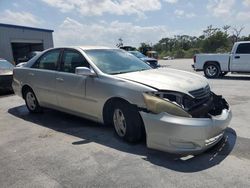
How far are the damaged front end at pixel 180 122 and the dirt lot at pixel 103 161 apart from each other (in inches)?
9.4

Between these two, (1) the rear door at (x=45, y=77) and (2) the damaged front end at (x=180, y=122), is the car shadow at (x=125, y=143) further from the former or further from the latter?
(1) the rear door at (x=45, y=77)

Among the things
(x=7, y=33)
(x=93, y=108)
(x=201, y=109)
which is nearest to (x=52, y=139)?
(x=93, y=108)

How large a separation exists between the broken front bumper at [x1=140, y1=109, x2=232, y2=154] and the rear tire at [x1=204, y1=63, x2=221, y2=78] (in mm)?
10542

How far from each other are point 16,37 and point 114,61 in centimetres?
2470

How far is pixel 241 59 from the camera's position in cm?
1285

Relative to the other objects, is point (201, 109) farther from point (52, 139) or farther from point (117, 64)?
point (52, 139)

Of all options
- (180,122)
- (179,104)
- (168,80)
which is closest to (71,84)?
(168,80)

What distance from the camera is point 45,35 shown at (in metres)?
30.5

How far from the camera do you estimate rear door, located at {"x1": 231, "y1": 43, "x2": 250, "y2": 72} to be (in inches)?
501

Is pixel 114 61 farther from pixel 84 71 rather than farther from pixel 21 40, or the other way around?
pixel 21 40

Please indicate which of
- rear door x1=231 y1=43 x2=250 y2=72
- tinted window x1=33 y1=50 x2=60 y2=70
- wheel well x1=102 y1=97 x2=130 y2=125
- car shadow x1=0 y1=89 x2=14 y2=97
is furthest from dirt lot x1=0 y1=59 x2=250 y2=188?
rear door x1=231 y1=43 x2=250 y2=72

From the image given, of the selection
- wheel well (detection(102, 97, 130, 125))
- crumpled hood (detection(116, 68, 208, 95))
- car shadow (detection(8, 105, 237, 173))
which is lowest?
car shadow (detection(8, 105, 237, 173))

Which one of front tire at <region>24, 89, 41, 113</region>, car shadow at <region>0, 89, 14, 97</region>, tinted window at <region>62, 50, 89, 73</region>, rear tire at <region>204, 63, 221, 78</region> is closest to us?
tinted window at <region>62, 50, 89, 73</region>

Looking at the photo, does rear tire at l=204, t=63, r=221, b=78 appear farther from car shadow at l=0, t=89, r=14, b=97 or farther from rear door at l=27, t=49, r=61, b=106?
rear door at l=27, t=49, r=61, b=106
